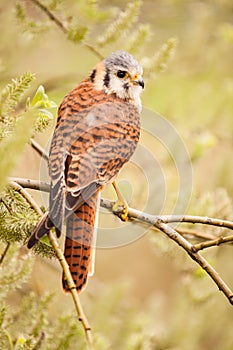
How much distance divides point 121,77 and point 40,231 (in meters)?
1.37

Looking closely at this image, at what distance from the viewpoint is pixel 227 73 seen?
502cm

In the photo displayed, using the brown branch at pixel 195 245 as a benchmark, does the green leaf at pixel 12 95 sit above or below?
above

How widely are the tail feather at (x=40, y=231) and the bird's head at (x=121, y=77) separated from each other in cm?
124

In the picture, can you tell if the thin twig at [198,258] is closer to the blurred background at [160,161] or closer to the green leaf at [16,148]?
the blurred background at [160,161]

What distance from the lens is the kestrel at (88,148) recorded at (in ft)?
7.35

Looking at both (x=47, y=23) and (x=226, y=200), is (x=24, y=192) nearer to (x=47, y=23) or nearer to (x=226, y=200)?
(x=47, y=23)

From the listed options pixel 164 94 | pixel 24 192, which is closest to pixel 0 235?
pixel 24 192

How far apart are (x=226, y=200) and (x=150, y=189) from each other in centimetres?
41

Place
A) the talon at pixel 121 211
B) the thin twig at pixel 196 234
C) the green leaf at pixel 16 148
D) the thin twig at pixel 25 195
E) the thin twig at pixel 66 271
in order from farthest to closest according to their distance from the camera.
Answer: the thin twig at pixel 196 234 < the talon at pixel 121 211 < the thin twig at pixel 25 195 < the thin twig at pixel 66 271 < the green leaf at pixel 16 148

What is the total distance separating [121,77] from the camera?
3084mm

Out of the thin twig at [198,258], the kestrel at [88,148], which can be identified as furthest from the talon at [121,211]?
the thin twig at [198,258]

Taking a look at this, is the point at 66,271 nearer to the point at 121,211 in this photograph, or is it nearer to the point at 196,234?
the point at 121,211

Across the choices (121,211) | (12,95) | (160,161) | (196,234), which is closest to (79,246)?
(121,211)

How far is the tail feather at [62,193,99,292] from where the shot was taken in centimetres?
225
